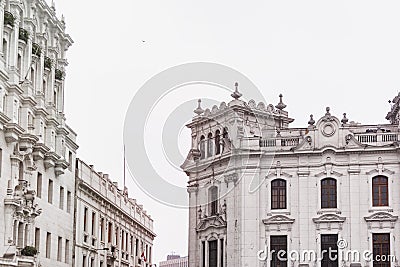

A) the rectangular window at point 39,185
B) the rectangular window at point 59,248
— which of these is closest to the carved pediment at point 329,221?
the rectangular window at point 59,248

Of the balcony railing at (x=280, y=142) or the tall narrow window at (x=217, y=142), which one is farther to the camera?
the tall narrow window at (x=217, y=142)

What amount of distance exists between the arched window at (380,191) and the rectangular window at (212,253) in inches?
502

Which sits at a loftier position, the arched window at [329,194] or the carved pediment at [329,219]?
the arched window at [329,194]

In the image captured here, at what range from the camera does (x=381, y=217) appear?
2340 inches

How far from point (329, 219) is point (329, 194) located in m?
1.92

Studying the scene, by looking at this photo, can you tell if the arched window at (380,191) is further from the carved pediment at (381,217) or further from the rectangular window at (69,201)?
the rectangular window at (69,201)

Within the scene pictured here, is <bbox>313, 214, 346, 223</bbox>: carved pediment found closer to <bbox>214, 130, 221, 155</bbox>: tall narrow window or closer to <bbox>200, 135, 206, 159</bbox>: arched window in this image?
<bbox>214, 130, 221, 155</bbox>: tall narrow window

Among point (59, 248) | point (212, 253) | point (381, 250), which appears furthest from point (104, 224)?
point (381, 250)

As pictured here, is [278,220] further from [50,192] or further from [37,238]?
[37,238]

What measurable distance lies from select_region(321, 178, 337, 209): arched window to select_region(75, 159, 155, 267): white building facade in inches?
667

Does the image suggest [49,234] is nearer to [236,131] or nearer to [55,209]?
[55,209]

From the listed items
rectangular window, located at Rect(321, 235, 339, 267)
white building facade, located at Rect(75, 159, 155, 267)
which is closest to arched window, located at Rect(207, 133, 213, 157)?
white building facade, located at Rect(75, 159, 155, 267)

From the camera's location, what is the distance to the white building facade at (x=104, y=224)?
202 feet

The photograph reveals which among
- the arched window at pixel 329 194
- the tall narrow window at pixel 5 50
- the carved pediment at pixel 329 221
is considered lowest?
the carved pediment at pixel 329 221
